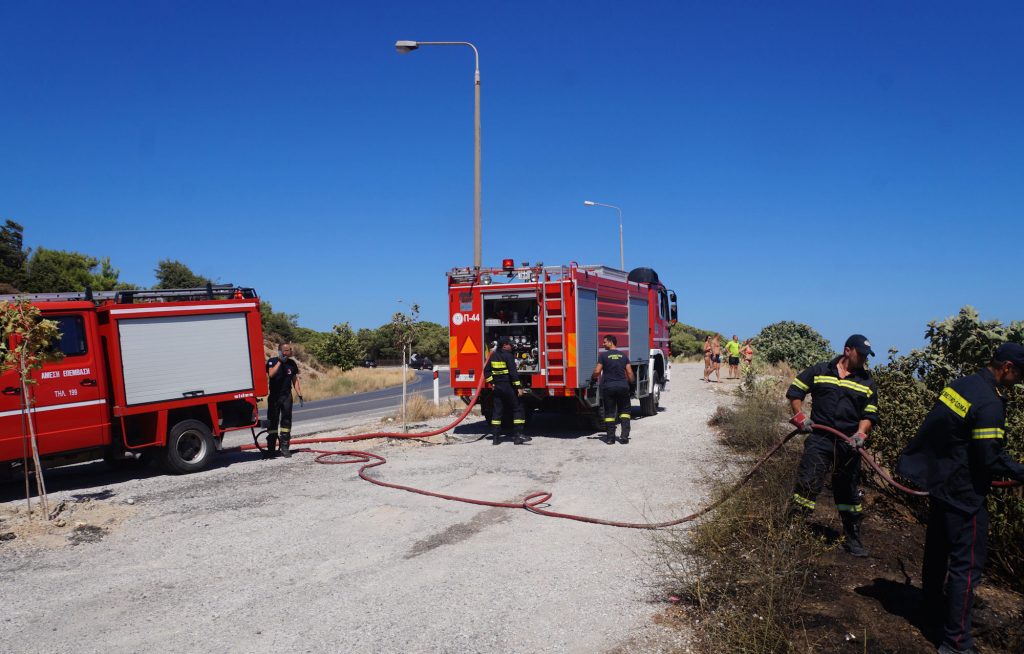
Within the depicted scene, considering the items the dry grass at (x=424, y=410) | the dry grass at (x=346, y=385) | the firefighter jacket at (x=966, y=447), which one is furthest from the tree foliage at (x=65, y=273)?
the firefighter jacket at (x=966, y=447)

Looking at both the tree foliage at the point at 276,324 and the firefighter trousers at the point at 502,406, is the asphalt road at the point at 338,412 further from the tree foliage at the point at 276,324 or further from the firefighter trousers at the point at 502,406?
the tree foliage at the point at 276,324

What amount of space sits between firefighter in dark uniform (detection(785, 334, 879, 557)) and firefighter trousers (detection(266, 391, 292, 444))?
297 inches

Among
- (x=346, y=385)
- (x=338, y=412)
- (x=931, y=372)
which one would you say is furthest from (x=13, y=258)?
(x=931, y=372)

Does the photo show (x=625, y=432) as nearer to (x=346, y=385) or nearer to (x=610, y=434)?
(x=610, y=434)

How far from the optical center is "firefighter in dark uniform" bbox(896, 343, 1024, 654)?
396 centimetres

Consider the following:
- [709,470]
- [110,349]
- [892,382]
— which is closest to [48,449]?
[110,349]

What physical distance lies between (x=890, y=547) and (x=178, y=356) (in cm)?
902

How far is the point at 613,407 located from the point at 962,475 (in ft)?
26.2

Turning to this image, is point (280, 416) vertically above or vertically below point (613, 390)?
below

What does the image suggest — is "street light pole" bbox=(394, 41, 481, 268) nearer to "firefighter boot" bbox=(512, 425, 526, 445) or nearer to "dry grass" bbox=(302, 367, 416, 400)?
"firefighter boot" bbox=(512, 425, 526, 445)

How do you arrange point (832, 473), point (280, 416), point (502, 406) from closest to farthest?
point (832, 473) → point (280, 416) → point (502, 406)

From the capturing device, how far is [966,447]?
4117 millimetres

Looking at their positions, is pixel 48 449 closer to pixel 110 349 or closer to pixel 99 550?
pixel 110 349

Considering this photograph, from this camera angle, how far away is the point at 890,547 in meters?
5.77
